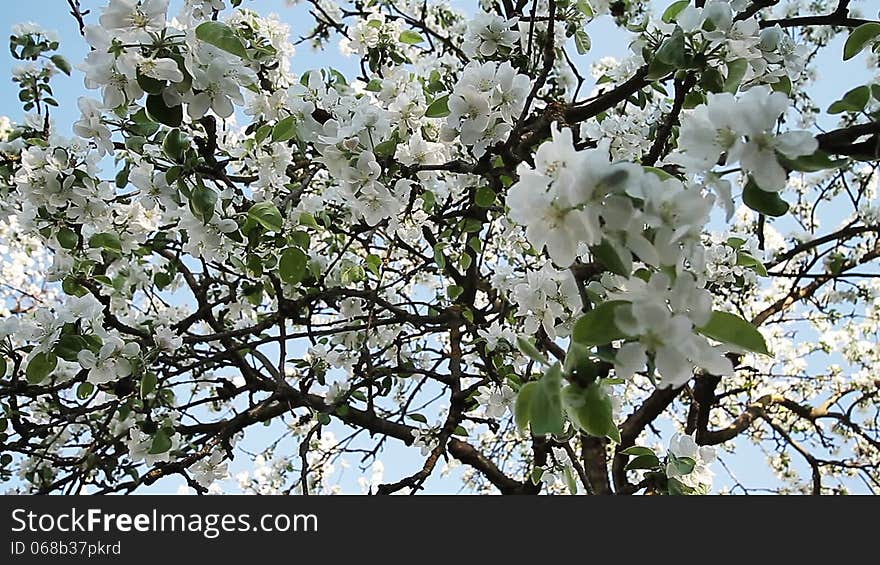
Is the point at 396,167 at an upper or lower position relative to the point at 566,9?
lower

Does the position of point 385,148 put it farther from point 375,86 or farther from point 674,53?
point 674,53

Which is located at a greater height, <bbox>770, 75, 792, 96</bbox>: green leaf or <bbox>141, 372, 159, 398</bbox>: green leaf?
<bbox>770, 75, 792, 96</bbox>: green leaf

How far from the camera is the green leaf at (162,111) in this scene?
107 cm

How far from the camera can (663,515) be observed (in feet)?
4.31

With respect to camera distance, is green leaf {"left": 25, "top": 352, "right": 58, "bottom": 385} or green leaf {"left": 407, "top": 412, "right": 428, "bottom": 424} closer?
green leaf {"left": 25, "top": 352, "right": 58, "bottom": 385}

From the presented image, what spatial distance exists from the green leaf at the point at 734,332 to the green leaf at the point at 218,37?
2.62 feet

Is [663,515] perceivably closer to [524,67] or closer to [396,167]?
[396,167]

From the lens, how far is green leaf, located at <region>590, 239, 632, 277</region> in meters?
0.66

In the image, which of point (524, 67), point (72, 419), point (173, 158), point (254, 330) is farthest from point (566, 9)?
point (72, 419)

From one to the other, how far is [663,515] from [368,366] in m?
1.16

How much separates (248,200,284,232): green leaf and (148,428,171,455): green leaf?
0.68m

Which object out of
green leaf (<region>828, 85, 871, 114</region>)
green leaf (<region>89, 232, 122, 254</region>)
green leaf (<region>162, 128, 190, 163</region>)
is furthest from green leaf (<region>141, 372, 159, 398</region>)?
green leaf (<region>828, 85, 871, 114</region>)

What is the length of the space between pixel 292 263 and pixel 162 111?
51 cm

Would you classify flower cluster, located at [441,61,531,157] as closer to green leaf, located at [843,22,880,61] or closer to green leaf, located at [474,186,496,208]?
green leaf, located at [474,186,496,208]
